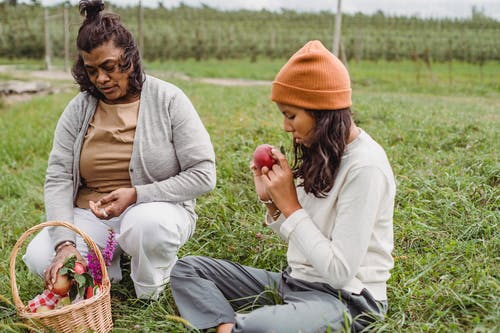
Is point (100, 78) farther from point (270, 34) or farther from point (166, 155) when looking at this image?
point (270, 34)

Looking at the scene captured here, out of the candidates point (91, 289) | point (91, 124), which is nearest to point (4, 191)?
point (91, 124)

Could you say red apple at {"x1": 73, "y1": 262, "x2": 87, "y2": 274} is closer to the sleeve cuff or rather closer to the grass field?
the grass field

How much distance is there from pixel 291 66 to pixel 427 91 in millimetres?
12437

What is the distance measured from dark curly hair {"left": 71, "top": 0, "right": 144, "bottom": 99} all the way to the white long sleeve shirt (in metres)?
1.13

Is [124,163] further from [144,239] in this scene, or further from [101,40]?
[101,40]

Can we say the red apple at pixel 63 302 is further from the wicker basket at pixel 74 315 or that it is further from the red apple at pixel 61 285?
the wicker basket at pixel 74 315

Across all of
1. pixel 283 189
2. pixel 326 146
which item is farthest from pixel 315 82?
pixel 283 189

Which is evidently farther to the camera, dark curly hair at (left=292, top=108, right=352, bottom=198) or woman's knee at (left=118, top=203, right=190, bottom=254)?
woman's knee at (left=118, top=203, right=190, bottom=254)

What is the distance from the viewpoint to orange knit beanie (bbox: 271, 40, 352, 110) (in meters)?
2.02

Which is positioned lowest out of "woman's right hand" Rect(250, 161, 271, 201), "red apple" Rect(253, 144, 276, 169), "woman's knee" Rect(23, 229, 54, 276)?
"woman's knee" Rect(23, 229, 54, 276)

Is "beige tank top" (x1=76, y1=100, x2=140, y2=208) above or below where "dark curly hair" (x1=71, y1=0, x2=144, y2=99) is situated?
below

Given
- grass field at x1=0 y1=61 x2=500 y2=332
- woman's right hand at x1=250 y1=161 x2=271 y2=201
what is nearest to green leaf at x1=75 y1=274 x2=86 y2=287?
grass field at x1=0 y1=61 x2=500 y2=332

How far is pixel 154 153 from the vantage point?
2758 millimetres

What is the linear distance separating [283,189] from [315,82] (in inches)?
16.9
